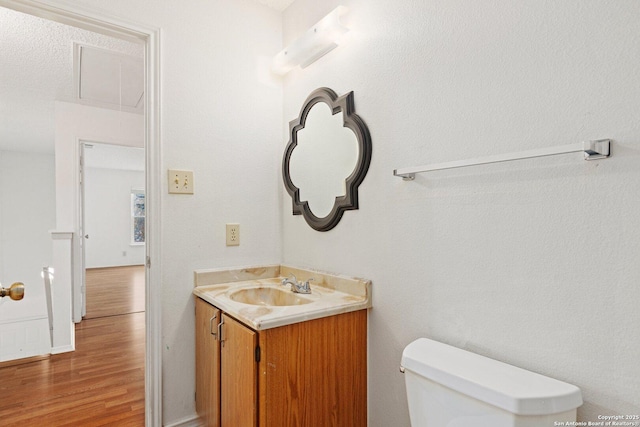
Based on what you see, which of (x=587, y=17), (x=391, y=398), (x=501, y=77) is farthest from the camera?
(x=391, y=398)

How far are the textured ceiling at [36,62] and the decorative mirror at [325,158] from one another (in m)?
1.51

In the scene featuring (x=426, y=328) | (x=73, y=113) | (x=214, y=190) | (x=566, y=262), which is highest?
(x=73, y=113)

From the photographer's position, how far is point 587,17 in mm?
843

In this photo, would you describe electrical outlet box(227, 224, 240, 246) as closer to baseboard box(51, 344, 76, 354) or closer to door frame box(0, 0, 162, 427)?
door frame box(0, 0, 162, 427)

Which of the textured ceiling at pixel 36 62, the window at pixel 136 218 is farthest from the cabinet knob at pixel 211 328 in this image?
the window at pixel 136 218

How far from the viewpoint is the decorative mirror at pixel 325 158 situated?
1.48 metres

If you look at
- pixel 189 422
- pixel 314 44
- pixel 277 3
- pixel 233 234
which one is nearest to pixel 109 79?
pixel 277 3

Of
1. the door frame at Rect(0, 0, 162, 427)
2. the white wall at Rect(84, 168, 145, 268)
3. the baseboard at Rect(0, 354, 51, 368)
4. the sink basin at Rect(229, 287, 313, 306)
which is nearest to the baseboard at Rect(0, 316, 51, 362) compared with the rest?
the baseboard at Rect(0, 354, 51, 368)

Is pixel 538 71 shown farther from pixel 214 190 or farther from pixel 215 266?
pixel 215 266

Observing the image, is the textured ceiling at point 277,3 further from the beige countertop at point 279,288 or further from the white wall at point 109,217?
the white wall at point 109,217

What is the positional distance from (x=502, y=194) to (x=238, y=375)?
108 cm

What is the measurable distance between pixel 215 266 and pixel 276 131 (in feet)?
2.68

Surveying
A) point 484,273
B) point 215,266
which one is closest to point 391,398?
point 484,273

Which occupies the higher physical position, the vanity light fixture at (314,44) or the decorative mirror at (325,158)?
the vanity light fixture at (314,44)
